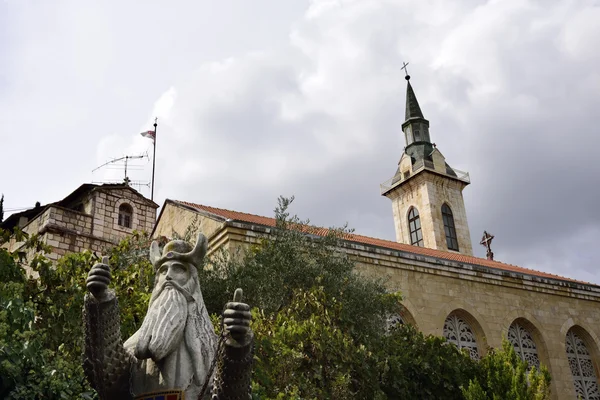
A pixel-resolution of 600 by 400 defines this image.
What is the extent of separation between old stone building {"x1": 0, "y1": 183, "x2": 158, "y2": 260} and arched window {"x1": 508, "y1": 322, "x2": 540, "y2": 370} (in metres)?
12.6

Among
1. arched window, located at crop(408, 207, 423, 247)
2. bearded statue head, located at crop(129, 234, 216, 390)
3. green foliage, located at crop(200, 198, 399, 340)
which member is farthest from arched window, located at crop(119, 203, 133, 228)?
bearded statue head, located at crop(129, 234, 216, 390)

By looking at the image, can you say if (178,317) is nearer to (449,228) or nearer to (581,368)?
(581,368)

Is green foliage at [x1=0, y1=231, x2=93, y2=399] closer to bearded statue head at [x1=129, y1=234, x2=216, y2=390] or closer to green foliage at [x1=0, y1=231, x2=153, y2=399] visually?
green foliage at [x1=0, y1=231, x2=153, y2=399]

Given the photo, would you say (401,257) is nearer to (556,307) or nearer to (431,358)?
(431,358)

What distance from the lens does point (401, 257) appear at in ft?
63.3

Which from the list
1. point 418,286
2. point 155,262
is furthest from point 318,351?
point 418,286

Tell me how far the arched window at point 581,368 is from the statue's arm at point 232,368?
20971 millimetres

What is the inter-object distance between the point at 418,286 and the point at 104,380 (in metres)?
16.4

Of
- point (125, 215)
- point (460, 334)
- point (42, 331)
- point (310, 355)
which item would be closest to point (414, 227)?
point (460, 334)

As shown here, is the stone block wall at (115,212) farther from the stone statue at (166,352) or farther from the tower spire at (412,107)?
the tower spire at (412,107)

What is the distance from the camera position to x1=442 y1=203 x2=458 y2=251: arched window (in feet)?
115

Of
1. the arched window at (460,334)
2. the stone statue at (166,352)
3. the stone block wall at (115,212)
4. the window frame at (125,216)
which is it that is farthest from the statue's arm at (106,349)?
the window frame at (125,216)

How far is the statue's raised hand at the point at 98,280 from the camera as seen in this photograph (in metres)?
3.79

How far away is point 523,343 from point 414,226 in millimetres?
15420
